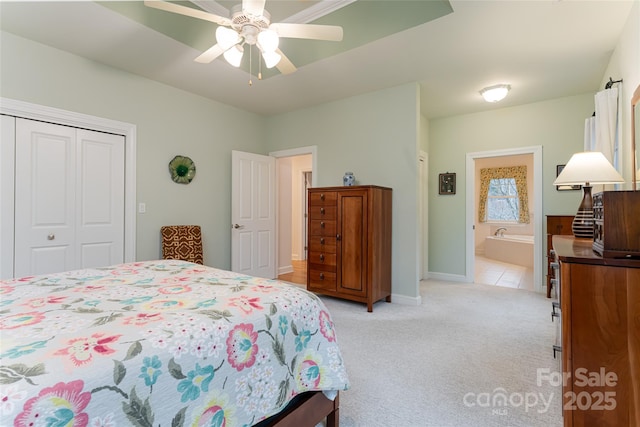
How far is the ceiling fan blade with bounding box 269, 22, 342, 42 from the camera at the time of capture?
2.02m

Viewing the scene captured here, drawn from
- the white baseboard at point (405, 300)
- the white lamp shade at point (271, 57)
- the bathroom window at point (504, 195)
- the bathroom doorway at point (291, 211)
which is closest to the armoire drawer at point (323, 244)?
the white baseboard at point (405, 300)

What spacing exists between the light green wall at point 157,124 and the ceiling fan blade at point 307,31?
2.22m

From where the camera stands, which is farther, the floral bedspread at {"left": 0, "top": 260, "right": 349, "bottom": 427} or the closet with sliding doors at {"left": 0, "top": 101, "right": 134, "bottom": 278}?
the closet with sliding doors at {"left": 0, "top": 101, "right": 134, "bottom": 278}

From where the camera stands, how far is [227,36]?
2006 millimetres

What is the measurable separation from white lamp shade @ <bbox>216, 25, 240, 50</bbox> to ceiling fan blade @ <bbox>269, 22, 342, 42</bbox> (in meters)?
0.25

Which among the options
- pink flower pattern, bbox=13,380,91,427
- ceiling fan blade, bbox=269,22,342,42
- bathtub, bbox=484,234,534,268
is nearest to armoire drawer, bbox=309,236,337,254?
ceiling fan blade, bbox=269,22,342,42

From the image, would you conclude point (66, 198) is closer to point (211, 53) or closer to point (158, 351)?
point (211, 53)

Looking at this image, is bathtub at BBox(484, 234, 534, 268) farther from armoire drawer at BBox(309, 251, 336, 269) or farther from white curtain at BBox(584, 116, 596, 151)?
armoire drawer at BBox(309, 251, 336, 269)

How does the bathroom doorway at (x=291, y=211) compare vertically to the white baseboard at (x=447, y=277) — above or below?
above

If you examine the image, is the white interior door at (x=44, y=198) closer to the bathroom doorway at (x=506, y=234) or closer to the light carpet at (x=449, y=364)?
the light carpet at (x=449, y=364)

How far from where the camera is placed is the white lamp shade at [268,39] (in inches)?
77.0

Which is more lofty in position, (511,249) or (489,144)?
(489,144)

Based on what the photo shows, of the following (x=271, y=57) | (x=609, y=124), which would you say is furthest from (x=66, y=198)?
(x=609, y=124)

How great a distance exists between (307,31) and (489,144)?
3544 mm
